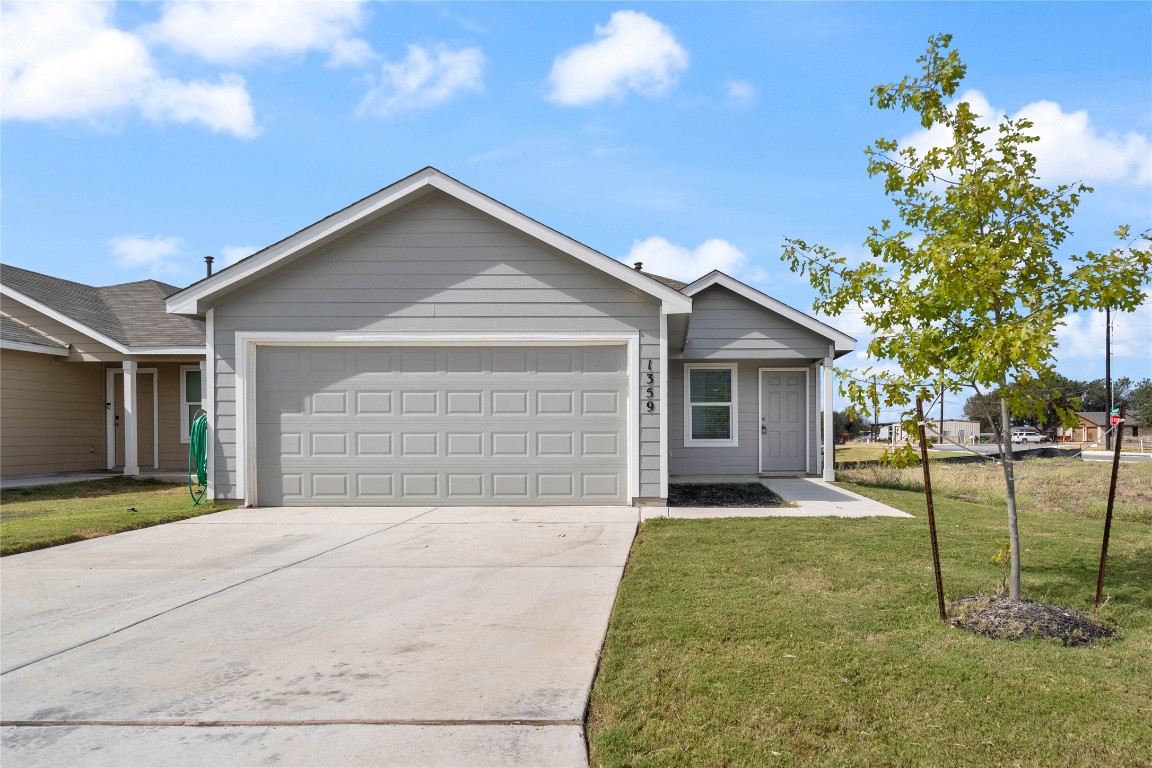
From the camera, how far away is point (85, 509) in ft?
37.8

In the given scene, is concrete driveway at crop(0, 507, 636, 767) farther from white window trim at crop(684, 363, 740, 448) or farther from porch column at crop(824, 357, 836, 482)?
porch column at crop(824, 357, 836, 482)

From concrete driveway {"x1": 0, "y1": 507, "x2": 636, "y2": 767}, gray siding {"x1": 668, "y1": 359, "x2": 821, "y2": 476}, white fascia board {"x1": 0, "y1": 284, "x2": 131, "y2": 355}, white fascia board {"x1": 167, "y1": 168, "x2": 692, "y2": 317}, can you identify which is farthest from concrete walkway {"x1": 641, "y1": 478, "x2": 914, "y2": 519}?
white fascia board {"x1": 0, "y1": 284, "x2": 131, "y2": 355}

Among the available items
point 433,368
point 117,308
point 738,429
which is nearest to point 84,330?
point 117,308

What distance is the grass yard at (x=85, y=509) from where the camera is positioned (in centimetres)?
905

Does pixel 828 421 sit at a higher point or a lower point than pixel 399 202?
lower

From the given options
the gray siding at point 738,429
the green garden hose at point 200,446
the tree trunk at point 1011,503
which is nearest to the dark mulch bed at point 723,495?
the gray siding at point 738,429

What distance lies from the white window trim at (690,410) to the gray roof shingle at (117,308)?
32.7 ft

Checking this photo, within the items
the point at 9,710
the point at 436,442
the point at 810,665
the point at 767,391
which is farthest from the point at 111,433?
the point at 810,665

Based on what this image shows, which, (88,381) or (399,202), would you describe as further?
(88,381)

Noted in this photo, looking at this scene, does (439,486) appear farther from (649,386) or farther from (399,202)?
(399,202)

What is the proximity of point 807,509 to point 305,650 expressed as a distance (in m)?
7.76

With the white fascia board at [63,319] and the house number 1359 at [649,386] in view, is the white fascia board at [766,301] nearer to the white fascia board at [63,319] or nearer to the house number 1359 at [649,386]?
the house number 1359 at [649,386]

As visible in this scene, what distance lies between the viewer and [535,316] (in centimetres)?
1111

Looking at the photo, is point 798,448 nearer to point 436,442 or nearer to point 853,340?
point 853,340
